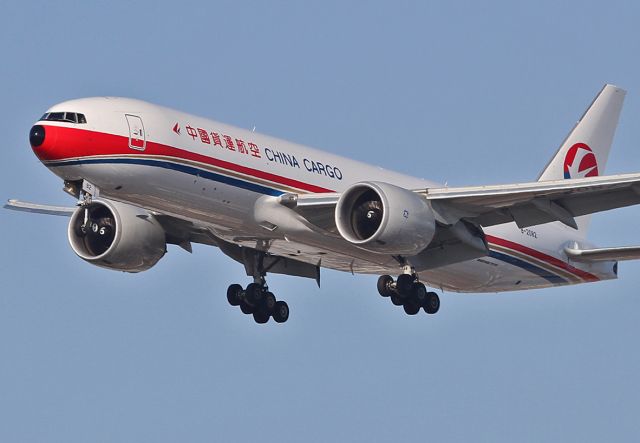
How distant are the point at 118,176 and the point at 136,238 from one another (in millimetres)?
5409

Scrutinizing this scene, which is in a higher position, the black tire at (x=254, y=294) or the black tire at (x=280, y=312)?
the black tire at (x=254, y=294)

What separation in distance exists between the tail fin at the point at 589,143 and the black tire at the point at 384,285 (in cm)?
870

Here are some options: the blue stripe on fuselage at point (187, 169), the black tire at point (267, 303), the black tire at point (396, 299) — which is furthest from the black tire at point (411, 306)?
the blue stripe on fuselage at point (187, 169)

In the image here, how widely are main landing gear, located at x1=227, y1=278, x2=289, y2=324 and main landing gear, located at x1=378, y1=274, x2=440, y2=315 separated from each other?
3513mm

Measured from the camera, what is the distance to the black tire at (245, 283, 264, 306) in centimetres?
4703

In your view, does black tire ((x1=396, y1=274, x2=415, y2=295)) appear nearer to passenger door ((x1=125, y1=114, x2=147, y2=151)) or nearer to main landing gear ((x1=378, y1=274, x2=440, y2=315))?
main landing gear ((x1=378, y1=274, x2=440, y2=315))

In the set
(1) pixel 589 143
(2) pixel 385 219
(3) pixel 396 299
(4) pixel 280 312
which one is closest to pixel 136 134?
(2) pixel 385 219

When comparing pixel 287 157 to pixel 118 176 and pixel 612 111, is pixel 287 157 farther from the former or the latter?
pixel 612 111

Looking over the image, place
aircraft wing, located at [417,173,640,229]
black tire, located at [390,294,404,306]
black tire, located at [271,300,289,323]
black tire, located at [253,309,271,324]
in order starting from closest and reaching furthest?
1. aircraft wing, located at [417,173,640,229]
2. black tire, located at [390,294,404,306]
3. black tire, located at [253,309,271,324]
4. black tire, located at [271,300,289,323]

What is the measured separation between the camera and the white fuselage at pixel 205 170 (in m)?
39.0

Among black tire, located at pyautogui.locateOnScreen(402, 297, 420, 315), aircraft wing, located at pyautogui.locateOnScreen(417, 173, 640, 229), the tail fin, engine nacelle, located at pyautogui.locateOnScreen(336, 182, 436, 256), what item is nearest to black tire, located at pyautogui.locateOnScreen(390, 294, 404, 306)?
black tire, located at pyautogui.locateOnScreen(402, 297, 420, 315)

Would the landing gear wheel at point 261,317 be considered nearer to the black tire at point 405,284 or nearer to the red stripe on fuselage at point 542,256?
the black tire at point 405,284

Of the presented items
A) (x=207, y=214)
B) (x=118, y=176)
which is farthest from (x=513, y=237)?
(x=118, y=176)

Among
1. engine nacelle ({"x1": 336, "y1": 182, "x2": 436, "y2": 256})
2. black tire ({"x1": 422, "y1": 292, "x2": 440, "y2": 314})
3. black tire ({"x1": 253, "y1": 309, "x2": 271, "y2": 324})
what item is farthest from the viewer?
black tire ({"x1": 253, "y1": 309, "x2": 271, "y2": 324})
